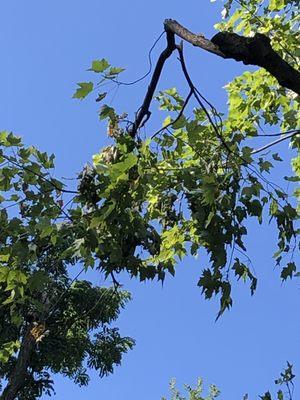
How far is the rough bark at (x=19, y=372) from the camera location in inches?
860

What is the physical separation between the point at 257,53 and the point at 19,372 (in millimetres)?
20548

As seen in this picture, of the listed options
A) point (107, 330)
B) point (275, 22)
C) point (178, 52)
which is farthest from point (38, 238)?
point (107, 330)

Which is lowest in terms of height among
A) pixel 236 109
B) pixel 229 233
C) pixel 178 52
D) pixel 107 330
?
pixel 229 233

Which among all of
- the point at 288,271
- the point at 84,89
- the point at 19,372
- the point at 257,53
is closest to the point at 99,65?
the point at 84,89

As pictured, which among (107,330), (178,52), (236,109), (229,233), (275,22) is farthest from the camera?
(107,330)

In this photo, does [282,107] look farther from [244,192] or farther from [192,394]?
[192,394]

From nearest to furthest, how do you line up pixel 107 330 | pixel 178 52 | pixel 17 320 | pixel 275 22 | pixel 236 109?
pixel 178 52
pixel 17 320
pixel 236 109
pixel 275 22
pixel 107 330

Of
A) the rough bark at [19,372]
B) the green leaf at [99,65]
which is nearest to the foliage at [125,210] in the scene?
the green leaf at [99,65]

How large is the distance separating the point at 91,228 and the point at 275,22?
4941 millimetres

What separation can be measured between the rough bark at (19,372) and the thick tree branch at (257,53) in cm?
1960

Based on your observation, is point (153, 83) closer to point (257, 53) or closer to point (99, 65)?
point (99, 65)

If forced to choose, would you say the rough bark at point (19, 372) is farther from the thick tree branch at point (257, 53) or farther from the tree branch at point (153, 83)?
the thick tree branch at point (257, 53)

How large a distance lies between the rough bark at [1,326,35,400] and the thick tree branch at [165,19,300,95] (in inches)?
772

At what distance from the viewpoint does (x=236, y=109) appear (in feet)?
24.2
